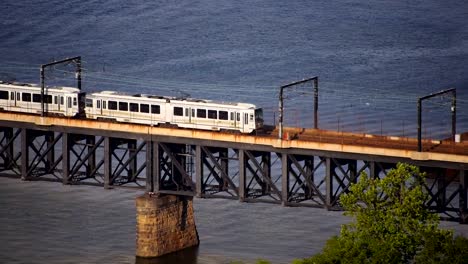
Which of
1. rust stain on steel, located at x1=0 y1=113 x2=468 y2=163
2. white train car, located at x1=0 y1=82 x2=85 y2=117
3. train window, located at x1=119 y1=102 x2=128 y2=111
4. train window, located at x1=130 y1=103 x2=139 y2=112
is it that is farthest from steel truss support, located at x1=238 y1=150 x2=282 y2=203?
white train car, located at x1=0 y1=82 x2=85 y2=117

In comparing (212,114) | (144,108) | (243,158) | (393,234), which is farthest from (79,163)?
(393,234)

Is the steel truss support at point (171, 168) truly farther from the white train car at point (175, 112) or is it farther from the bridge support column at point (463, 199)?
the bridge support column at point (463, 199)

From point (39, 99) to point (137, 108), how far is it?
9.47m

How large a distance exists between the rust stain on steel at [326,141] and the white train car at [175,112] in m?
1.21

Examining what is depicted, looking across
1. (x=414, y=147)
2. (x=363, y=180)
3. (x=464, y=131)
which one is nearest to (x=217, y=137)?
(x=414, y=147)

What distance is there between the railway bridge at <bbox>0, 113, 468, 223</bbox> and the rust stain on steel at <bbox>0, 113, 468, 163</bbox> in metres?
0.07

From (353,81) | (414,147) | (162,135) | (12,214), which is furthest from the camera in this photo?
(353,81)

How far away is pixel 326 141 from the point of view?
131 metres

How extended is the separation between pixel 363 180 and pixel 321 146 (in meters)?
20.4

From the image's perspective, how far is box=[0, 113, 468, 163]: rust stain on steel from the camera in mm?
126750

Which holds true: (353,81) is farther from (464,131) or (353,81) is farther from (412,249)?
(412,249)

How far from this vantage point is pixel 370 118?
180m

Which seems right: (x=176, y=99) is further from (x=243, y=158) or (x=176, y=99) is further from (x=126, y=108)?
(x=243, y=158)

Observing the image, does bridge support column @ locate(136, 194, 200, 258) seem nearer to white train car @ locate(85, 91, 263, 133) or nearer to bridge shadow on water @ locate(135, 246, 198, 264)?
bridge shadow on water @ locate(135, 246, 198, 264)
